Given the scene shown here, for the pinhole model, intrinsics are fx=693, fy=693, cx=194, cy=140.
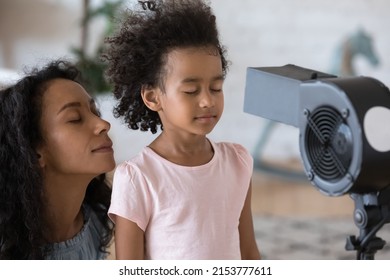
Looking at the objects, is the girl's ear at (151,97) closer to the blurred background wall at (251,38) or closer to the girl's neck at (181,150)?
the girl's neck at (181,150)

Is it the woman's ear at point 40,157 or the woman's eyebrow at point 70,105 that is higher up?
the woman's eyebrow at point 70,105

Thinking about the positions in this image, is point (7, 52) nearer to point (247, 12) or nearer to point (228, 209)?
point (247, 12)

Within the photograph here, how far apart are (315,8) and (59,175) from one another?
3.28 metres

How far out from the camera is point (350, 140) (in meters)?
0.74

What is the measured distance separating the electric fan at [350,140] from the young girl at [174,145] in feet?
0.82

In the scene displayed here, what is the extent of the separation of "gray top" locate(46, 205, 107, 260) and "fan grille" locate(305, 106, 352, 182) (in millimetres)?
633

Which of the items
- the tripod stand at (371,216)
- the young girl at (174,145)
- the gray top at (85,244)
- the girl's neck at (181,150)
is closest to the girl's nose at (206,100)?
the young girl at (174,145)

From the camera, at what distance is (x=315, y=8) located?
4250 mm

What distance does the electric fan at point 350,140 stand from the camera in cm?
73

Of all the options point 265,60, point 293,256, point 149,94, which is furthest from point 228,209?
point 265,60

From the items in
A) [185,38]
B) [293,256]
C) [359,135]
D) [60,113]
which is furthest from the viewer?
[293,256]

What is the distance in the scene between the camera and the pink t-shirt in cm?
108

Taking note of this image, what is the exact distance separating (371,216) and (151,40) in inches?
18.9

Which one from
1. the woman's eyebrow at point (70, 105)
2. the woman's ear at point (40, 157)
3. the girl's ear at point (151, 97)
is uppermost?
the girl's ear at point (151, 97)
